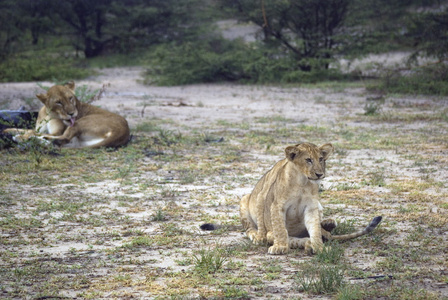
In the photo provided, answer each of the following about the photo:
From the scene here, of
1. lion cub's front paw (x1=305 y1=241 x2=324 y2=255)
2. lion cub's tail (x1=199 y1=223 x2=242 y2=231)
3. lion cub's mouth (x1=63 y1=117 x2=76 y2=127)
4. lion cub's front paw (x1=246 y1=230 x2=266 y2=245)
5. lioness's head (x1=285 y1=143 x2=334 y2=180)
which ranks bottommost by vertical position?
lion cub's tail (x1=199 y1=223 x2=242 y2=231)

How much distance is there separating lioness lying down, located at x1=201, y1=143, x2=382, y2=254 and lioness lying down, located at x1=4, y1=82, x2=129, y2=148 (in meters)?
4.98

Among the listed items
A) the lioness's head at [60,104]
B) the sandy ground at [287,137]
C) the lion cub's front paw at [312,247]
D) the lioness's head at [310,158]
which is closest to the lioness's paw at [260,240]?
the sandy ground at [287,137]

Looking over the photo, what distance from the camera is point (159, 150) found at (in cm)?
987

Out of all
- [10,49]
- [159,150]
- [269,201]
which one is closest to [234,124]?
[159,150]

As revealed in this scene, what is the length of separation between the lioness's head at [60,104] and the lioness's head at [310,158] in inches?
220

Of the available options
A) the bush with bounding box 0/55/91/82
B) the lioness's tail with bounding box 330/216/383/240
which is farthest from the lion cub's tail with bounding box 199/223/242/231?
the bush with bounding box 0/55/91/82

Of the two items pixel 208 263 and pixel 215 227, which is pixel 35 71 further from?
pixel 208 263

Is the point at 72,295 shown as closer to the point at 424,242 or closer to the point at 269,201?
the point at 269,201

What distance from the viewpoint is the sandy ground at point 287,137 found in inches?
204

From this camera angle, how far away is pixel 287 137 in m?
11.0

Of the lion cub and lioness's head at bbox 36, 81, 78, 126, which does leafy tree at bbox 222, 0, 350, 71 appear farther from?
the lion cub

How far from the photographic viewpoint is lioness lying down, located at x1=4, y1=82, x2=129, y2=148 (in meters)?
9.73

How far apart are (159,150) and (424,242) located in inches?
209

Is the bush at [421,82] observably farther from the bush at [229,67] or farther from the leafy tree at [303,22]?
the leafy tree at [303,22]
